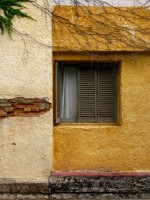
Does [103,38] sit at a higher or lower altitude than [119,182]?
higher

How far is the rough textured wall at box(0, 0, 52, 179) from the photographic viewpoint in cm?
646

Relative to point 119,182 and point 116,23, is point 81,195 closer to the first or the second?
point 119,182

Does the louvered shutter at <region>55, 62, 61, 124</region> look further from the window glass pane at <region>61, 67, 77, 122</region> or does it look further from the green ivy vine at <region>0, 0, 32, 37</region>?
the green ivy vine at <region>0, 0, 32, 37</region>

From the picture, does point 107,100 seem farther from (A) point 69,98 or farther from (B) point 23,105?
(B) point 23,105

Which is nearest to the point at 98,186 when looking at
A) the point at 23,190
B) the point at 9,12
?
the point at 23,190

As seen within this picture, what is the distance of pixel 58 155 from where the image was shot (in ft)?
21.7

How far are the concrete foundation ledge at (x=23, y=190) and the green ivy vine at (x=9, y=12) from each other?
2250mm

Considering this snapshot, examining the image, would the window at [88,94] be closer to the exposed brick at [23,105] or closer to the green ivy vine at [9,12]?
the exposed brick at [23,105]

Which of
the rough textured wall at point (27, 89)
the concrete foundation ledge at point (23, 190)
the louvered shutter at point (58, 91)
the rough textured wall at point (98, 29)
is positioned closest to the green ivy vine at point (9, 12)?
the rough textured wall at point (27, 89)

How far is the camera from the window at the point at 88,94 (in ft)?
22.4

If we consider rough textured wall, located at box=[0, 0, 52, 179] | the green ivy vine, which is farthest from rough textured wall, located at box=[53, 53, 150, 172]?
the green ivy vine

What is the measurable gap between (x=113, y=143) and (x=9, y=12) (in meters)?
2.52

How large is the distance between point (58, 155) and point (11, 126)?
0.85 meters

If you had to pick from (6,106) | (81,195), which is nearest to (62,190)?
(81,195)
